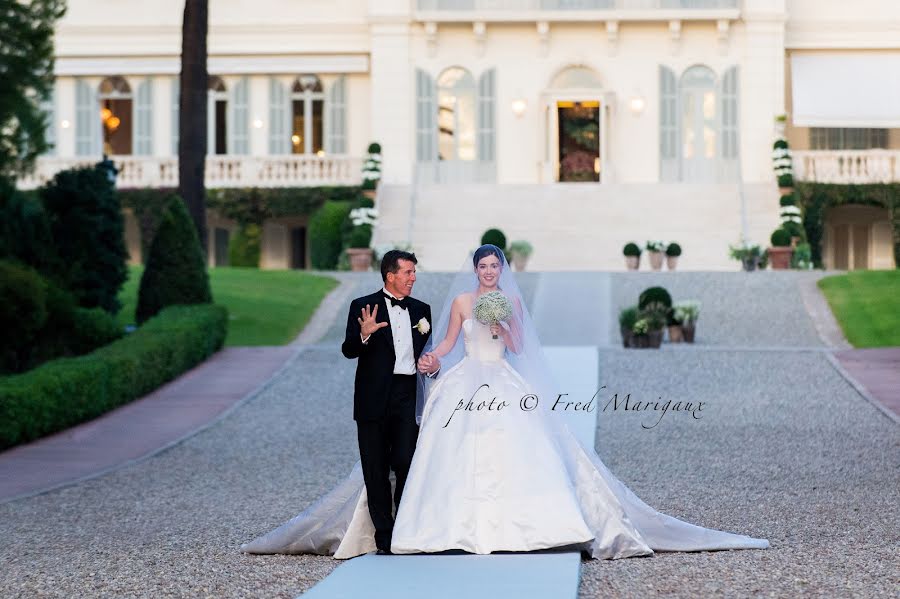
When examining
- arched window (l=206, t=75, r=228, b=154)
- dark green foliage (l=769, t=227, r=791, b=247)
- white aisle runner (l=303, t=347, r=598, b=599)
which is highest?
arched window (l=206, t=75, r=228, b=154)

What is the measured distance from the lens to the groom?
7445mm

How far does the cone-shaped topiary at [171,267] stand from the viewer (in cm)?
1917

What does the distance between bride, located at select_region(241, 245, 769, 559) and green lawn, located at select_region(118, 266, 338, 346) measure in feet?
37.7

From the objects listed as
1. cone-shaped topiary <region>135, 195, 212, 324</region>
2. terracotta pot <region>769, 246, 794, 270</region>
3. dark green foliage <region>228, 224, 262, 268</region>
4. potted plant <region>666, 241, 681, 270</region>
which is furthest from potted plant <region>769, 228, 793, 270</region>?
dark green foliage <region>228, 224, 262, 268</region>

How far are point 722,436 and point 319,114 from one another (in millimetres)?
23924

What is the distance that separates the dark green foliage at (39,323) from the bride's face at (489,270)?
9575 millimetres

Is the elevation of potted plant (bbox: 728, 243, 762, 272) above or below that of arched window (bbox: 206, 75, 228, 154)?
below

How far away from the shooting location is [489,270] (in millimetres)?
7691

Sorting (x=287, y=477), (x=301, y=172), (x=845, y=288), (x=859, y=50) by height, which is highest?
(x=859, y=50)

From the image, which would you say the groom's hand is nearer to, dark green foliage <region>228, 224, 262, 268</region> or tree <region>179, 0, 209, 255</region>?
tree <region>179, 0, 209, 255</region>

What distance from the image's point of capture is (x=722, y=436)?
1270 cm

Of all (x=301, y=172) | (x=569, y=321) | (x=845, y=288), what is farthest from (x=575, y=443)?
(x=301, y=172)

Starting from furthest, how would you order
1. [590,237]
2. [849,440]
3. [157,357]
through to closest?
[590,237] < [157,357] < [849,440]

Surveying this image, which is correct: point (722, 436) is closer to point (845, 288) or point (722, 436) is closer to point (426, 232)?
point (845, 288)
